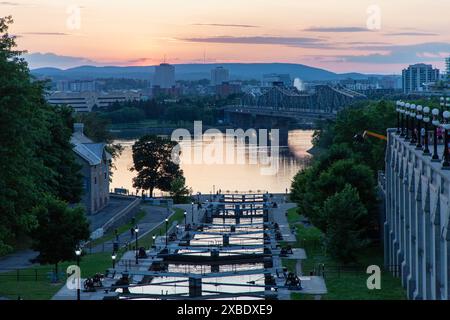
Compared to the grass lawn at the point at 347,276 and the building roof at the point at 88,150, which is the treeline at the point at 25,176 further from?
the building roof at the point at 88,150

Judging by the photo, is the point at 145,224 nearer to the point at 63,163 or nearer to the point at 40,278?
the point at 63,163

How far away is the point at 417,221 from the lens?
23.1 m

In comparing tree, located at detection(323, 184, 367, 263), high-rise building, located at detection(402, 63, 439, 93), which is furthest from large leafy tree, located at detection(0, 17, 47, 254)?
high-rise building, located at detection(402, 63, 439, 93)

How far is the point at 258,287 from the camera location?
26906mm

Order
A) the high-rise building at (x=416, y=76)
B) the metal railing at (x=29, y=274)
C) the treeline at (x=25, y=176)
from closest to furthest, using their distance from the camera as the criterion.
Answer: the treeline at (x=25, y=176)
the metal railing at (x=29, y=274)
the high-rise building at (x=416, y=76)

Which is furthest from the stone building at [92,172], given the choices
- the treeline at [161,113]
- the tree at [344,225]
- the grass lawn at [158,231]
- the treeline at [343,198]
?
the treeline at [161,113]

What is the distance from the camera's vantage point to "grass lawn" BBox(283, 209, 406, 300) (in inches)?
992

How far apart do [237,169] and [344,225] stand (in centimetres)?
5302

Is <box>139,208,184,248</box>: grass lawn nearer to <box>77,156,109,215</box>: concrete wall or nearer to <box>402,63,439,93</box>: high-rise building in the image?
<box>77,156,109,215</box>: concrete wall

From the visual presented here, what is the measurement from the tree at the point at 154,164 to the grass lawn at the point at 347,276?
67.5 feet

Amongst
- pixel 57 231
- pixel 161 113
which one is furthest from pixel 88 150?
pixel 161 113

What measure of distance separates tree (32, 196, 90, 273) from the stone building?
13.5 m

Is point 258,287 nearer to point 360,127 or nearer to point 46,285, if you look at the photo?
point 46,285

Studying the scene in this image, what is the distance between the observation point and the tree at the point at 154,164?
59562 millimetres
